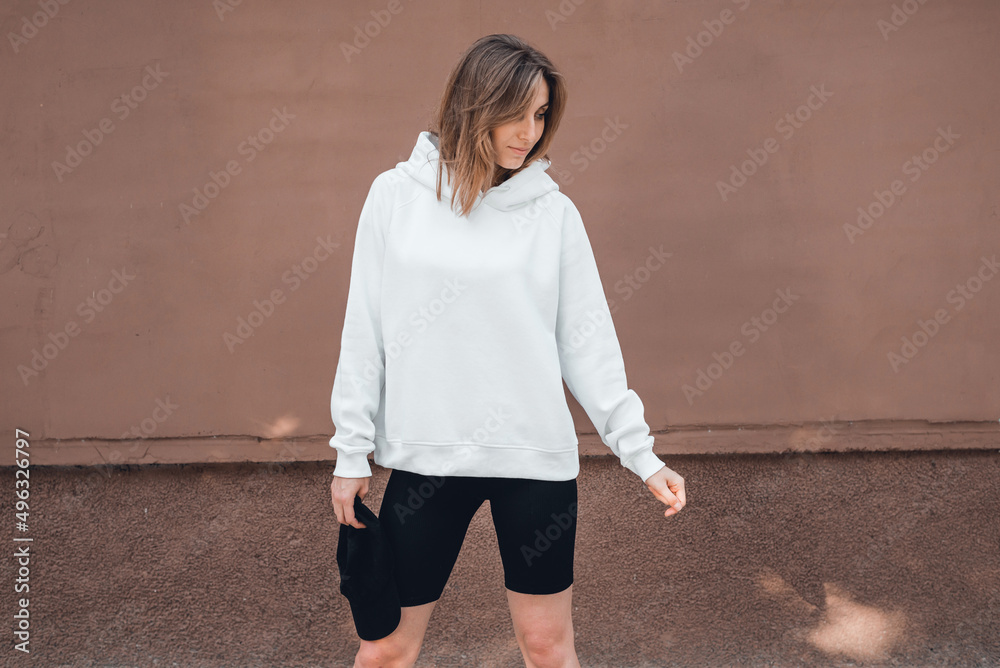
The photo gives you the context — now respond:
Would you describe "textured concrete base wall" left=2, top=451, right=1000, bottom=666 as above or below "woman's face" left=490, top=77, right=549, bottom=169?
below

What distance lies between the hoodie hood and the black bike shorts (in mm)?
669

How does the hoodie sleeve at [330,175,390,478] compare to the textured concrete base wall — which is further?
the textured concrete base wall

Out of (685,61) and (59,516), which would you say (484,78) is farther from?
(59,516)

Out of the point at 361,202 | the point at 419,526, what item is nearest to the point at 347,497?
the point at 419,526

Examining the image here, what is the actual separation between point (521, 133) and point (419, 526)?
3.15 feet

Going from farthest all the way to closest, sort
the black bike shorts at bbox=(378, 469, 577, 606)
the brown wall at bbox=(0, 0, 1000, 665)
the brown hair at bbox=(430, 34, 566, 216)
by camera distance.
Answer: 1. the brown wall at bbox=(0, 0, 1000, 665)
2. the black bike shorts at bbox=(378, 469, 577, 606)
3. the brown hair at bbox=(430, 34, 566, 216)

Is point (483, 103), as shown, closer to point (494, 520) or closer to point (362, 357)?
point (362, 357)

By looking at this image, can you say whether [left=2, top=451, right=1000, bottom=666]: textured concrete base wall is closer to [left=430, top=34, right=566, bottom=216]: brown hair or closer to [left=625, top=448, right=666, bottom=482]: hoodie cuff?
[left=625, top=448, right=666, bottom=482]: hoodie cuff

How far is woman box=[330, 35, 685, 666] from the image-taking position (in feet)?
5.57

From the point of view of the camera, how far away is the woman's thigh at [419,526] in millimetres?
1764

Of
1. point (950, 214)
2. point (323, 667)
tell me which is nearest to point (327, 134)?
point (323, 667)

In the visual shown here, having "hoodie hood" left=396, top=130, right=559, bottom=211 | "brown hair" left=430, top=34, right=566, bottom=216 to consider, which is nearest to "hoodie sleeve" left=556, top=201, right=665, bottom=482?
"hoodie hood" left=396, top=130, right=559, bottom=211

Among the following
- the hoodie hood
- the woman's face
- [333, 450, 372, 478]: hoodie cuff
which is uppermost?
the woman's face

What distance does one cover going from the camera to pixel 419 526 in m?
1.76
